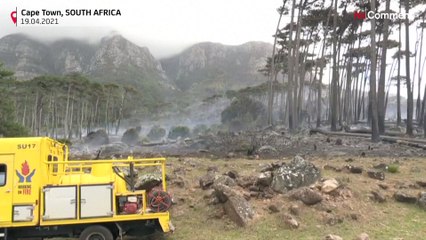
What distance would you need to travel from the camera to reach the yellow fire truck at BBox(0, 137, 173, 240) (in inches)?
389

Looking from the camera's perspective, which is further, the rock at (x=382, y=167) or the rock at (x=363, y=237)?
the rock at (x=382, y=167)

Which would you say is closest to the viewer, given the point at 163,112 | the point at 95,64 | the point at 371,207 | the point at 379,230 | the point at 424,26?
the point at 379,230

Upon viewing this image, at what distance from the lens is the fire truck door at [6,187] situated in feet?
32.3

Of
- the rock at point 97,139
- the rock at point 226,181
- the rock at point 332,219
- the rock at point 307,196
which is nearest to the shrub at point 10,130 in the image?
the rock at point 97,139

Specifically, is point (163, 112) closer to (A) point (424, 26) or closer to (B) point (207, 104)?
(B) point (207, 104)

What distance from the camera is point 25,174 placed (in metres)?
9.98

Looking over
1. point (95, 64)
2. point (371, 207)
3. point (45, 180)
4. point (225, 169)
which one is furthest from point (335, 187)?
point (95, 64)

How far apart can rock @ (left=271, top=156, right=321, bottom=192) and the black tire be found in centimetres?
510

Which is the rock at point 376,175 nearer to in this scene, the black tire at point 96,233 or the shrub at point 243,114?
the black tire at point 96,233

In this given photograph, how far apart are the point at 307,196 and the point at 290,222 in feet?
3.84

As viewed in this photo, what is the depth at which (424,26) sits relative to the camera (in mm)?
49406

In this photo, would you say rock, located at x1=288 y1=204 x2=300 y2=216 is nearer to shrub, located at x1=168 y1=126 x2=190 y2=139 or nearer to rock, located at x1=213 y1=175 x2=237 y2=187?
rock, located at x1=213 y1=175 x2=237 y2=187

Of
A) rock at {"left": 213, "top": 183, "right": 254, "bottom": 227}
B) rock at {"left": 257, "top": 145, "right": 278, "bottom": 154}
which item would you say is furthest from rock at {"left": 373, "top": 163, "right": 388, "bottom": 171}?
rock at {"left": 257, "top": 145, "right": 278, "bottom": 154}

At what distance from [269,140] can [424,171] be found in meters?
14.6
